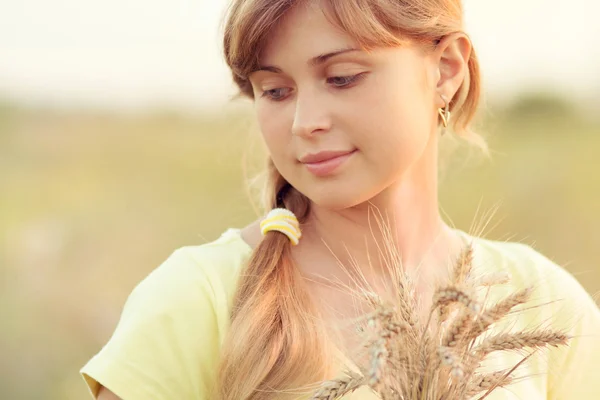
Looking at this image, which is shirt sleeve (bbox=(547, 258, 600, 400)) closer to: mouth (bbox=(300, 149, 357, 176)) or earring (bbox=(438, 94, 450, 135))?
earring (bbox=(438, 94, 450, 135))

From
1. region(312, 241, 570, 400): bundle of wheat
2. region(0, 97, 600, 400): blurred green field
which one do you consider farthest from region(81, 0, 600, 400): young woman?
region(0, 97, 600, 400): blurred green field

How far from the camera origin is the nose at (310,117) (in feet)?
5.89

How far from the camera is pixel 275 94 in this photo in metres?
1.90

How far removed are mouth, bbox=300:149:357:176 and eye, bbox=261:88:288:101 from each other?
0.49 feet

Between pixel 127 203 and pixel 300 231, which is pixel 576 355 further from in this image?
pixel 127 203

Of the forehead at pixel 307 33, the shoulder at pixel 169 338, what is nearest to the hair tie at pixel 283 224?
the shoulder at pixel 169 338

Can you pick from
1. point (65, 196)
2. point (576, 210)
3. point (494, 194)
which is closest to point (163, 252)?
point (65, 196)

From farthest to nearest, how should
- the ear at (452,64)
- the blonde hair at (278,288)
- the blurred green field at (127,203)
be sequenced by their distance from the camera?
the blurred green field at (127,203)
the ear at (452,64)
the blonde hair at (278,288)

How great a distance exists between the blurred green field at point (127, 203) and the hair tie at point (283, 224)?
2.05m

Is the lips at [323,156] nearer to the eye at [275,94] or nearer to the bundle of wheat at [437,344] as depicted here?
the eye at [275,94]

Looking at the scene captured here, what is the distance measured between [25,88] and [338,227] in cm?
645

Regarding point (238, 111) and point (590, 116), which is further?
point (590, 116)

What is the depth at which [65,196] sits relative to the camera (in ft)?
21.2

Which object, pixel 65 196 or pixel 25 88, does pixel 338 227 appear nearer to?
pixel 65 196
